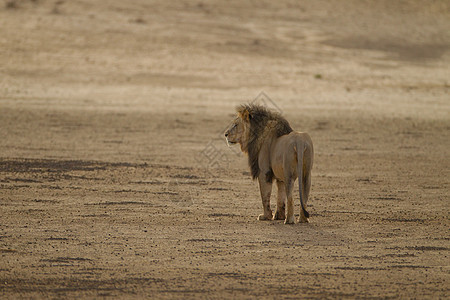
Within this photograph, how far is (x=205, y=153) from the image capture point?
51.0ft

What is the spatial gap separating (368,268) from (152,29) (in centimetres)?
2898

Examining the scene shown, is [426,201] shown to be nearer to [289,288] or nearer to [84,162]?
[289,288]

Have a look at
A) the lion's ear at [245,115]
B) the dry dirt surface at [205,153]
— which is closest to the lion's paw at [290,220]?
the dry dirt surface at [205,153]

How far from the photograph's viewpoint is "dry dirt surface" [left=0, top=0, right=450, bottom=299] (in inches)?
273

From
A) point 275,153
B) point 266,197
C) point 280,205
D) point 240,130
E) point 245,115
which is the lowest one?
point 280,205

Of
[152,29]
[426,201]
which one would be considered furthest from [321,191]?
[152,29]

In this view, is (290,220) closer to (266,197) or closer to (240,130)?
(266,197)

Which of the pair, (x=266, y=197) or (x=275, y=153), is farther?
(x=266, y=197)

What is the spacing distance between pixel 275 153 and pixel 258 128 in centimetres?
57

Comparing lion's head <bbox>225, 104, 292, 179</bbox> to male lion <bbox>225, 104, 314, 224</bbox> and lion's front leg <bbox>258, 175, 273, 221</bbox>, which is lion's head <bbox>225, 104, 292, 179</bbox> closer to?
male lion <bbox>225, 104, 314, 224</bbox>

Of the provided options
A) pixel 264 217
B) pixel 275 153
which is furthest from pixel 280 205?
pixel 275 153

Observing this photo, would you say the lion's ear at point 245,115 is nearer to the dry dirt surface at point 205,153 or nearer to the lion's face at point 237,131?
the lion's face at point 237,131

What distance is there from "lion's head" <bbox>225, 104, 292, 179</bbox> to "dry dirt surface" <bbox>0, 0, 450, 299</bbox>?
37.4 inches

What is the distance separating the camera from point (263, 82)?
27328mm
